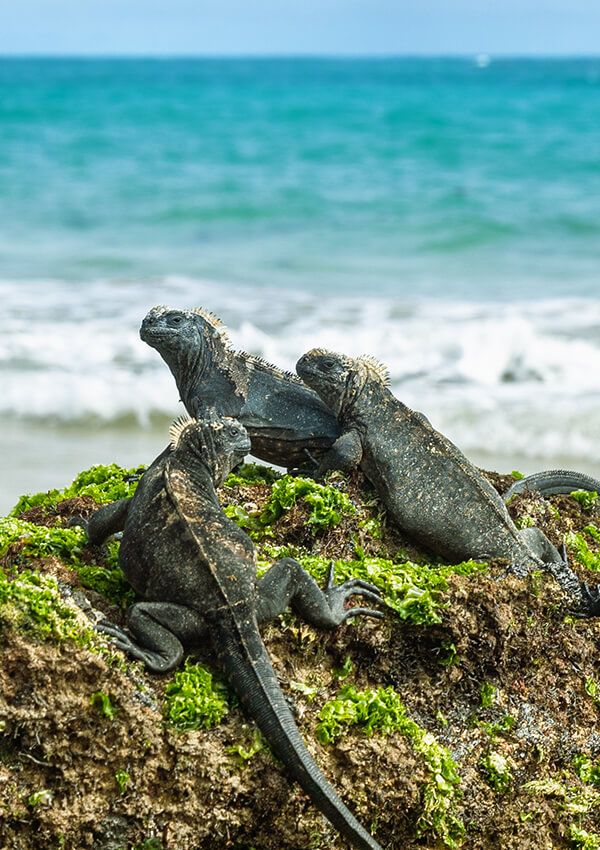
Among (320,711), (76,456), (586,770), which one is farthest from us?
(76,456)

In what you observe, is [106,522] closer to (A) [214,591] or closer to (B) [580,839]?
(A) [214,591]

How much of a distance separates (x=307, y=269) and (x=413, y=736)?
60.3ft

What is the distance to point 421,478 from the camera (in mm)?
6188

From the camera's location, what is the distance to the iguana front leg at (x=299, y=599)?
16.1 feet

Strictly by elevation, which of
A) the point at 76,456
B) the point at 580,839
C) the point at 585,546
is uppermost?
the point at 585,546

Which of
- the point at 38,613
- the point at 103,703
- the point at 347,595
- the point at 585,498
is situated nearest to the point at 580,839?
the point at 347,595

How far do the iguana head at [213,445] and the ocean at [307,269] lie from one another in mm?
5791

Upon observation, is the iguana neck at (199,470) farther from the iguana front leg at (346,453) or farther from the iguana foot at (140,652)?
the iguana front leg at (346,453)

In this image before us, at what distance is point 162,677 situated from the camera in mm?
4742

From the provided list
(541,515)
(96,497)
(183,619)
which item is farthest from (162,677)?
(541,515)

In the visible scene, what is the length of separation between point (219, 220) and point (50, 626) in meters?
24.2

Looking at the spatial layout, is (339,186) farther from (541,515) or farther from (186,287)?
(541,515)

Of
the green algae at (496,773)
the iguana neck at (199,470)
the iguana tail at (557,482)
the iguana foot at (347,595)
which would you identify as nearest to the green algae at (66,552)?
the iguana neck at (199,470)

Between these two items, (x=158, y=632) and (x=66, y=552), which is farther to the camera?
(x=66, y=552)
